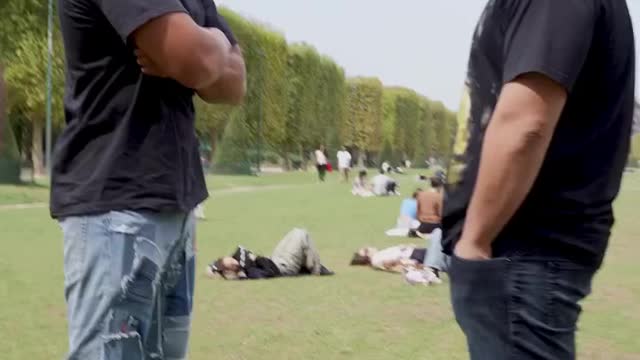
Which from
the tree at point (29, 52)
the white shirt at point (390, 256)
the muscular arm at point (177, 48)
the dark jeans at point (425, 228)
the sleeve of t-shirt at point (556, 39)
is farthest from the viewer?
the tree at point (29, 52)

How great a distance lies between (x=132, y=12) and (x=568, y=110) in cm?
104

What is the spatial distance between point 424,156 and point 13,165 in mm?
73770

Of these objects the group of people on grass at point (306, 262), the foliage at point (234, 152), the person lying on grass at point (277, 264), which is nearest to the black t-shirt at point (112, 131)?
the group of people on grass at point (306, 262)

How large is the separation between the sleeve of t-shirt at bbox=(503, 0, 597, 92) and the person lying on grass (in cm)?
683

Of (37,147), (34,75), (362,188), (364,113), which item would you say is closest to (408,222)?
(362,188)

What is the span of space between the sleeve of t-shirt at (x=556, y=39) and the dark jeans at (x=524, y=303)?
427mm

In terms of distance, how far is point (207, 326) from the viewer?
6.40 metres

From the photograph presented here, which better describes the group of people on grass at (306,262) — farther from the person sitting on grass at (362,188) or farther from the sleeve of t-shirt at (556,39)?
the person sitting on grass at (362,188)

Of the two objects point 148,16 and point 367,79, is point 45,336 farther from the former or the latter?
point 367,79

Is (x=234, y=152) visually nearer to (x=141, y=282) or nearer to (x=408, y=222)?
(x=408, y=222)

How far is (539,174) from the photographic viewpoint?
7.09ft

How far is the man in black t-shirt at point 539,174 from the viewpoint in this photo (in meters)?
2.10

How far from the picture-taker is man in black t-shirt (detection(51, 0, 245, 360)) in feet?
7.33

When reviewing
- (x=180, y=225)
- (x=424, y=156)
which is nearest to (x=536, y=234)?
(x=180, y=225)
